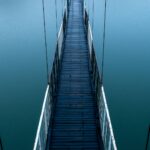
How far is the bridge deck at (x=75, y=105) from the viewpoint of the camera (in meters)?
8.55

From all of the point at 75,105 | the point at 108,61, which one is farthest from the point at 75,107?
the point at 108,61

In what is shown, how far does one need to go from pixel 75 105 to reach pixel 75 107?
125mm

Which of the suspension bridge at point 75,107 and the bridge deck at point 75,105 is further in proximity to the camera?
the bridge deck at point 75,105

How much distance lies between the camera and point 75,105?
10141 mm

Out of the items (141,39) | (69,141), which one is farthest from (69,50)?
(141,39)

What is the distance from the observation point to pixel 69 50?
1443 cm

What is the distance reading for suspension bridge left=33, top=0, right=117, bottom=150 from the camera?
8.16m

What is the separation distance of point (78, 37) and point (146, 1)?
25.4 metres

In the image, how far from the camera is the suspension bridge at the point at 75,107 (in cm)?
816

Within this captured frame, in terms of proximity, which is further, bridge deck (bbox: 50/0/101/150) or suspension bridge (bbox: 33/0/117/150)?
bridge deck (bbox: 50/0/101/150)

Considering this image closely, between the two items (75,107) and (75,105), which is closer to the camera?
(75,107)

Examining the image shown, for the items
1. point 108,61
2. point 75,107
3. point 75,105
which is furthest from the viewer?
point 108,61

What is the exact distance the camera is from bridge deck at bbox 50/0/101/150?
28.1 feet

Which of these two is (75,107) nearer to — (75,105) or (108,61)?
(75,105)
